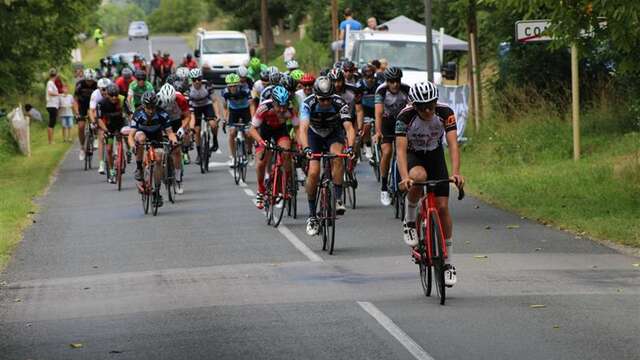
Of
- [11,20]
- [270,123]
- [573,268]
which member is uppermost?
[11,20]

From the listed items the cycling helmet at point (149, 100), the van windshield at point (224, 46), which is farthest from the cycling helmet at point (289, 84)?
the van windshield at point (224, 46)

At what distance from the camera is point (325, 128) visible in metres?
16.9

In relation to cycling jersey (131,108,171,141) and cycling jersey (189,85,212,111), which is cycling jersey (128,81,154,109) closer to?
cycling jersey (189,85,212,111)

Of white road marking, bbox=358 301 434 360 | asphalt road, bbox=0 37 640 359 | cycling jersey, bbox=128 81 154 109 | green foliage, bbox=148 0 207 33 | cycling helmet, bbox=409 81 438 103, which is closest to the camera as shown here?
white road marking, bbox=358 301 434 360

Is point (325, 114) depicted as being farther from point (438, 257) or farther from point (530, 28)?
point (530, 28)

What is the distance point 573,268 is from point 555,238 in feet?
8.67

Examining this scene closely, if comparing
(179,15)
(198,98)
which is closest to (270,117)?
(198,98)

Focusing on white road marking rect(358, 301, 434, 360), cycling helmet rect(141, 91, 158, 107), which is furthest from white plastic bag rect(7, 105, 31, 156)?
white road marking rect(358, 301, 434, 360)

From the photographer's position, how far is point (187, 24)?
134 metres

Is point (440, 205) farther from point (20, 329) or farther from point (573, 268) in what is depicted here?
point (20, 329)

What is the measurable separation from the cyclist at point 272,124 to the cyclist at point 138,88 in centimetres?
643

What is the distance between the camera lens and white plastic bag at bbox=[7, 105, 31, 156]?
35.0 meters

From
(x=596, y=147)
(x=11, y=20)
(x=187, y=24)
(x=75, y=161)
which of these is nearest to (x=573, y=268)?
(x=596, y=147)

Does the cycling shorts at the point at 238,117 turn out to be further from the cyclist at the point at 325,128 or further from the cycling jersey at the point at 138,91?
the cyclist at the point at 325,128
